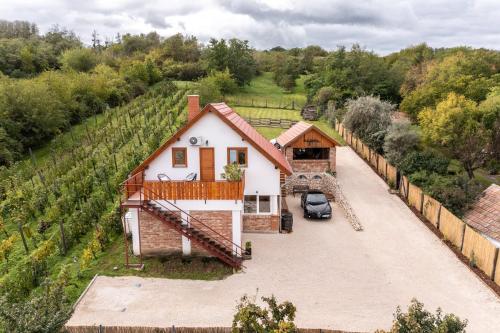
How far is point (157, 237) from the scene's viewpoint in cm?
1819

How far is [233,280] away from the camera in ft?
53.6

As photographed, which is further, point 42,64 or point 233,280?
point 42,64

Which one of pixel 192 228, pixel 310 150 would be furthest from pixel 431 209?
pixel 192 228

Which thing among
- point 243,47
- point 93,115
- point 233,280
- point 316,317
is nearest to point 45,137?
point 93,115

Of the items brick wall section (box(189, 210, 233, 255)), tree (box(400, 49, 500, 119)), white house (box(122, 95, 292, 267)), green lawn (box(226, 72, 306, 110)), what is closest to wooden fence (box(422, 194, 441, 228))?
white house (box(122, 95, 292, 267))

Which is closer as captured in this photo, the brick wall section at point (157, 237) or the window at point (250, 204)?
the brick wall section at point (157, 237)

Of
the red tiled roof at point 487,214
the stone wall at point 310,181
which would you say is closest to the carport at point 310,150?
the stone wall at point 310,181

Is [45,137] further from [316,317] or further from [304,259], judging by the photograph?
[316,317]

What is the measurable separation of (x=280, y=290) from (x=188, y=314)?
12.7 ft

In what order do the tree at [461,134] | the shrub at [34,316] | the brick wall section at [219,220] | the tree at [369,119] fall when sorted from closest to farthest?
1. the shrub at [34,316]
2. the brick wall section at [219,220]
3. the tree at [461,134]
4. the tree at [369,119]

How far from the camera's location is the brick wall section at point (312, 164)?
27.7 meters

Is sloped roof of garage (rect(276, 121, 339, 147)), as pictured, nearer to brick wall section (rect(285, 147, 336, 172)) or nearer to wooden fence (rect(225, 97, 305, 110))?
brick wall section (rect(285, 147, 336, 172))

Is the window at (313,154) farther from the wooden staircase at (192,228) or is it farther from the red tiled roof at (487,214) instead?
the wooden staircase at (192,228)

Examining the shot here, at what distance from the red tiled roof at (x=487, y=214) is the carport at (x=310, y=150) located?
9.76 m
